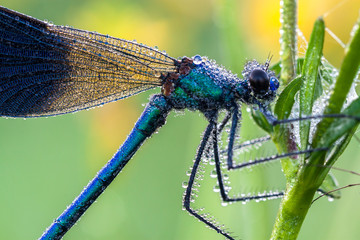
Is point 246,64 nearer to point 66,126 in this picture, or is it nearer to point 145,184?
point 145,184

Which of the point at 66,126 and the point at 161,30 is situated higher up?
the point at 161,30

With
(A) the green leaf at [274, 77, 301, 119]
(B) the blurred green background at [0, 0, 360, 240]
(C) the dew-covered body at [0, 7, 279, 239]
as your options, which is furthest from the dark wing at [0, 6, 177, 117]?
(A) the green leaf at [274, 77, 301, 119]

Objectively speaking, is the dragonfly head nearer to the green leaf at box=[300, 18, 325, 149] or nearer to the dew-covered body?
the dew-covered body

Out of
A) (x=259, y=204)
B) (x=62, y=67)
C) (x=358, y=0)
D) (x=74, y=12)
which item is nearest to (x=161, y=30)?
(x=74, y=12)

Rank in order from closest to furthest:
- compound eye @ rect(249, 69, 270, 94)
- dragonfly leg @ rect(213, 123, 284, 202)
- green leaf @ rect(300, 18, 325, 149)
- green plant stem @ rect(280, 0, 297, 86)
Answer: green leaf @ rect(300, 18, 325, 149), green plant stem @ rect(280, 0, 297, 86), dragonfly leg @ rect(213, 123, 284, 202), compound eye @ rect(249, 69, 270, 94)

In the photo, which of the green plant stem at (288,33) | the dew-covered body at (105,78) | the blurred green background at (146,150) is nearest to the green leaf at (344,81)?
the green plant stem at (288,33)

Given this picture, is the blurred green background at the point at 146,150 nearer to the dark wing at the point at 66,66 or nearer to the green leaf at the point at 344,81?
the dark wing at the point at 66,66

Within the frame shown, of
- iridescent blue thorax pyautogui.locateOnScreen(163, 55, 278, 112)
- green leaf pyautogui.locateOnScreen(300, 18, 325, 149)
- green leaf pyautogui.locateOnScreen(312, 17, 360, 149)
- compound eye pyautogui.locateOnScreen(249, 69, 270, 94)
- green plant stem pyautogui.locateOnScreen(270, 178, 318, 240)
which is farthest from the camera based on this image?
iridescent blue thorax pyautogui.locateOnScreen(163, 55, 278, 112)
